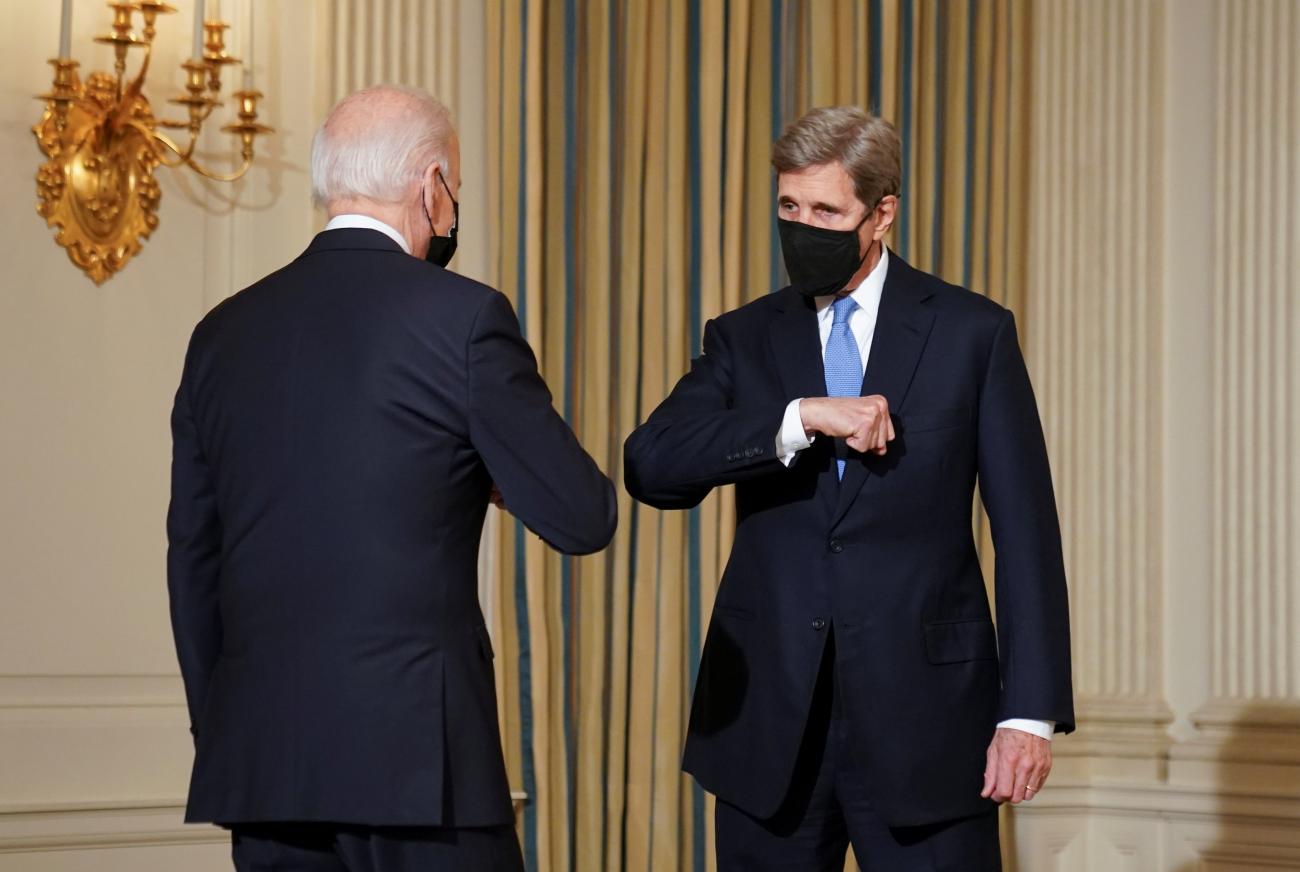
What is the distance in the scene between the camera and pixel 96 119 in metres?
3.93

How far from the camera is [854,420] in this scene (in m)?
2.36

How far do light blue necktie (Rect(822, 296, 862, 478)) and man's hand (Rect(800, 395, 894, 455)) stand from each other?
0.21m

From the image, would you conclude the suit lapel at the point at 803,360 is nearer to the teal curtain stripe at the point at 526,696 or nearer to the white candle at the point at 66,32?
the teal curtain stripe at the point at 526,696

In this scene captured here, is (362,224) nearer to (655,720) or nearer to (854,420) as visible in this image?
(854,420)

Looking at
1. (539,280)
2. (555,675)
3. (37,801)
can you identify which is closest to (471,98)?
(539,280)

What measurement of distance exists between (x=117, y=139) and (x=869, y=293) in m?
2.10

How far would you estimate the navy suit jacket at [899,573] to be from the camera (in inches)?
97.3

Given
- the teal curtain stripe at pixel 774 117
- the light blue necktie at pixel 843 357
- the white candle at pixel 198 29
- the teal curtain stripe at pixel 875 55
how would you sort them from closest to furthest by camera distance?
the light blue necktie at pixel 843 357, the white candle at pixel 198 29, the teal curtain stripe at pixel 774 117, the teal curtain stripe at pixel 875 55

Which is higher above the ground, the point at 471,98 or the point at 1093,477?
the point at 471,98

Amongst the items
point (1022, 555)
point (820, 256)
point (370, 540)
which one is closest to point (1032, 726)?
point (1022, 555)

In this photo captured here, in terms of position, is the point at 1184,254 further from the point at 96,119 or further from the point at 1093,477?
the point at 96,119

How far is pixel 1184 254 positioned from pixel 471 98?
205cm

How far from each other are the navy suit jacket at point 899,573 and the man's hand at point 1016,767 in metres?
0.04

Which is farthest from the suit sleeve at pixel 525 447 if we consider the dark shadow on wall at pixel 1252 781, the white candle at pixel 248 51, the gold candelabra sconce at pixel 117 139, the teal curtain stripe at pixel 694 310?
the dark shadow on wall at pixel 1252 781
